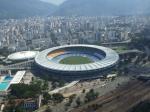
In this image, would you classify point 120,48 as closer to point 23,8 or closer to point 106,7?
point 106,7


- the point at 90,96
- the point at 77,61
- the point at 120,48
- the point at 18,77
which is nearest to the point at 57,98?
the point at 90,96

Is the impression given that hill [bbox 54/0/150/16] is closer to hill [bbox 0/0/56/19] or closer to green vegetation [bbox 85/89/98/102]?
hill [bbox 0/0/56/19]

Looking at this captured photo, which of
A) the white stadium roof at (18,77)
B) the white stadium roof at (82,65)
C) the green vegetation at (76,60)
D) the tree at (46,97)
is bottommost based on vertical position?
the white stadium roof at (18,77)

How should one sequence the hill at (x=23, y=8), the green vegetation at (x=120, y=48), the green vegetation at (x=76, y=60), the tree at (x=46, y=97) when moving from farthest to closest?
the hill at (x=23, y=8) < the green vegetation at (x=120, y=48) < the green vegetation at (x=76, y=60) < the tree at (x=46, y=97)

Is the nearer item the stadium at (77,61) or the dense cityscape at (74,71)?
the dense cityscape at (74,71)

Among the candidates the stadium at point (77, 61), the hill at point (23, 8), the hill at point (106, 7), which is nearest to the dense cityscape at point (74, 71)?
the stadium at point (77, 61)

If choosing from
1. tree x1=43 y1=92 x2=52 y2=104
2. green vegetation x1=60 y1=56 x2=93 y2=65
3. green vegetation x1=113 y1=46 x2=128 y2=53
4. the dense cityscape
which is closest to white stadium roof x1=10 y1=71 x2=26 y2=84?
the dense cityscape

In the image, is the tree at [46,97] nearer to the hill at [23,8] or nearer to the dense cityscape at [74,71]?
the dense cityscape at [74,71]
